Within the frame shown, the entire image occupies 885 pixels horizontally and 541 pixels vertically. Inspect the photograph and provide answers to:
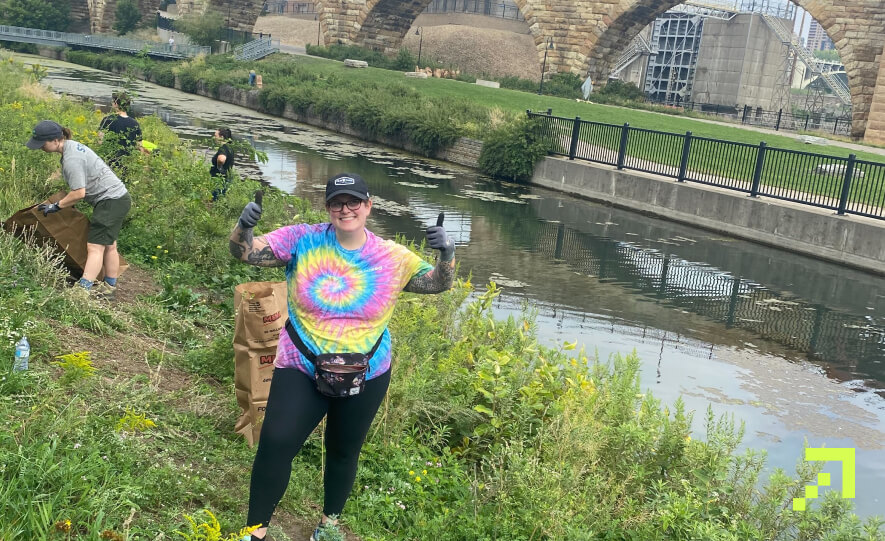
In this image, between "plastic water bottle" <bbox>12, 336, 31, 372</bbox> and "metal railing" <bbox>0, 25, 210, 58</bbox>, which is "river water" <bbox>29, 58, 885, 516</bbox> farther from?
"metal railing" <bbox>0, 25, 210, 58</bbox>

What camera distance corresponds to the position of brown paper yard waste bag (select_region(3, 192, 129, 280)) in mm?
6469

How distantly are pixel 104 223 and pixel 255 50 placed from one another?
4158 cm

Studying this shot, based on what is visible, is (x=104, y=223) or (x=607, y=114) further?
(x=607, y=114)

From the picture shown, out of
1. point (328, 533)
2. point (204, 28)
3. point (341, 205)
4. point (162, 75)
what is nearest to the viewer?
point (341, 205)

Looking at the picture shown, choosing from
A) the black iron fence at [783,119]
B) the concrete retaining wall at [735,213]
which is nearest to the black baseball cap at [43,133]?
the concrete retaining wall at [735,213]

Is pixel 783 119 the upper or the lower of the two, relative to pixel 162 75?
upper

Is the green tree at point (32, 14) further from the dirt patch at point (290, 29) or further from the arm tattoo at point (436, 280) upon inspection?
the arm tattoo at point (436, 280)

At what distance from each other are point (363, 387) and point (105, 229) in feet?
12.5

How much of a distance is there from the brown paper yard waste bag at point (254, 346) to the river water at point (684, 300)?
380cm

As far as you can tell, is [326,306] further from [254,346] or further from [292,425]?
[254,346]

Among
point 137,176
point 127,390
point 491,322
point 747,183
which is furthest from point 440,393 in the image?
point 747,183

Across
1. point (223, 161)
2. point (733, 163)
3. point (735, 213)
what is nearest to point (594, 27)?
point (733, 163)

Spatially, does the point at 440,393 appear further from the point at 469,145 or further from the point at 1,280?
the point at 469,145

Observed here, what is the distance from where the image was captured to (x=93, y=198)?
21.9 feet
